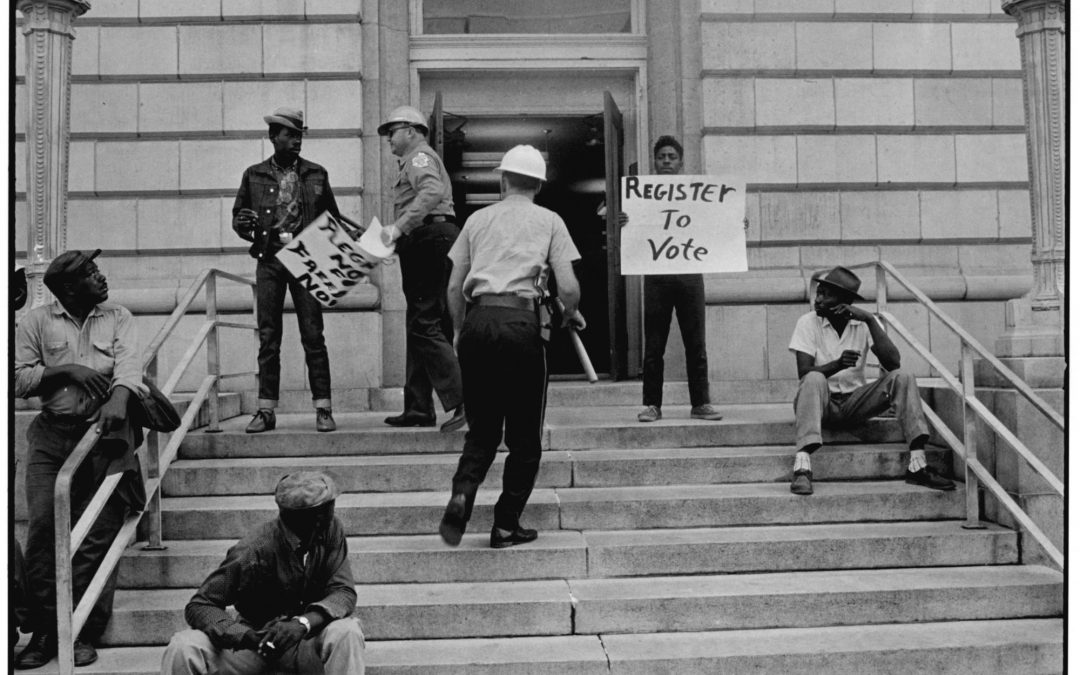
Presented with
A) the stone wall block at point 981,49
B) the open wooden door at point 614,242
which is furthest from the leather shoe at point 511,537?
the stone wall block at point 981,49

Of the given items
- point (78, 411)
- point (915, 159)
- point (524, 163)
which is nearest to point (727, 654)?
point (524, 163)

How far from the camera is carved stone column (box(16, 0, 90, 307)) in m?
7.08

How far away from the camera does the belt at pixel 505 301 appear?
229 inches

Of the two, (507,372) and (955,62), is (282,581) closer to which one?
(507,372)

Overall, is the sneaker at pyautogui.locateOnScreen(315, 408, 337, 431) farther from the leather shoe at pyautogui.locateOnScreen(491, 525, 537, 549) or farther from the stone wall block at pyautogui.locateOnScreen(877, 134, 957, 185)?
the stone wall block at pyautogui.locateOnScreen(877, 134, 957, 185)

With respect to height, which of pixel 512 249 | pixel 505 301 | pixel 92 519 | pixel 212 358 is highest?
pixel 512 249

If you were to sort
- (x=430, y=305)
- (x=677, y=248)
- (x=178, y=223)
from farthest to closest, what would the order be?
(x=178, y=223) → (x=677, y=248) → (x=430, y=305)

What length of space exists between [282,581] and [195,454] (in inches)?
106

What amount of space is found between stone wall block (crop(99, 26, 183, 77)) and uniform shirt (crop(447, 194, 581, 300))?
4.88 m

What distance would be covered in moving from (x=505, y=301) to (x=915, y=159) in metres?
5.58

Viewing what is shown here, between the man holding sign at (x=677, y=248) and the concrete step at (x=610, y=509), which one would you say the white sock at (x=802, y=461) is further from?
the man holding sign at (x=677, y=248)

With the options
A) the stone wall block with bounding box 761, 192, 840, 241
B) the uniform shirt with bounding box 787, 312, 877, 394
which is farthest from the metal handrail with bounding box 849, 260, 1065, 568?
the stone wall block with bounding box 761, 192, 840, 241

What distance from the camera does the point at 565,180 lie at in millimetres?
12117

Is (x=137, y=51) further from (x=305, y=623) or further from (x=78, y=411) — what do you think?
(x=305, y=623)
